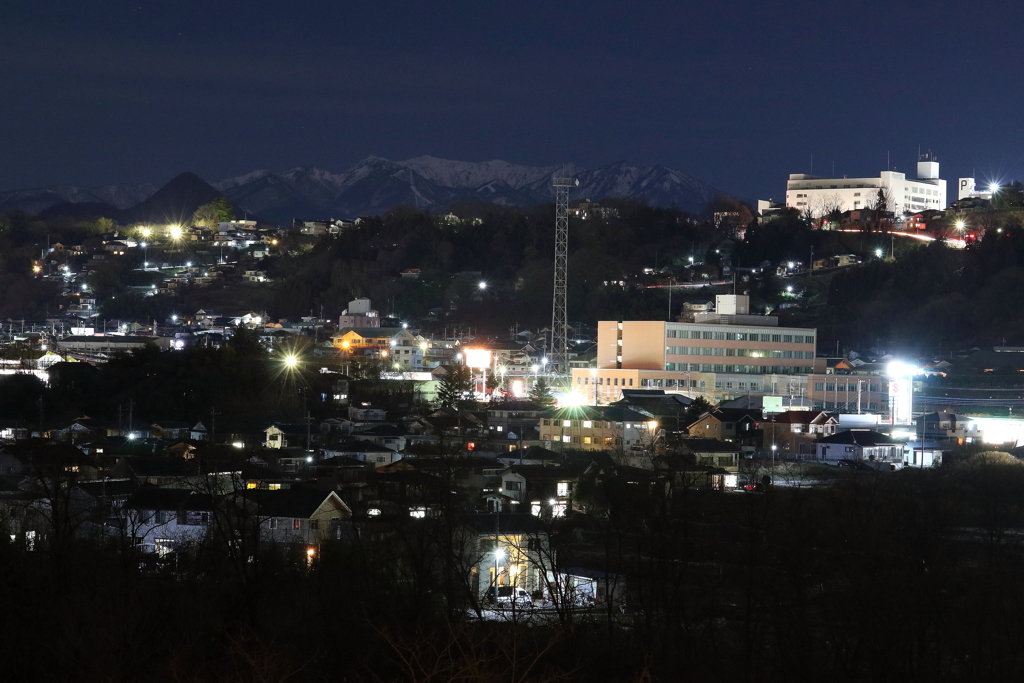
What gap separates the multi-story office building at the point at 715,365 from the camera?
72.8 ft

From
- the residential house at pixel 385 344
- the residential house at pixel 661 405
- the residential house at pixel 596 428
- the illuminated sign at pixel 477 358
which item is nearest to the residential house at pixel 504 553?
the residential house at pixel 596 428

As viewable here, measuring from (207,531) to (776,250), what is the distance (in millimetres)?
30912

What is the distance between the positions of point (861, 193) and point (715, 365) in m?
28.0


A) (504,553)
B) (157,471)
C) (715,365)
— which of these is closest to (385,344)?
(715,365)

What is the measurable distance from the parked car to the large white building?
1564 inches

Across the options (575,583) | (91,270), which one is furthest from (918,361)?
(91,270)

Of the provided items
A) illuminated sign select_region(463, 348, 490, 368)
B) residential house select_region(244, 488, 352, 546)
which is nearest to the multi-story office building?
illuminated sign select_region(463, 348, 490, 368)

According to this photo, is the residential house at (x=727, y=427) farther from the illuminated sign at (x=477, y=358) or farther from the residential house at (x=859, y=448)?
the illuminated sign at (x=477, y=358)

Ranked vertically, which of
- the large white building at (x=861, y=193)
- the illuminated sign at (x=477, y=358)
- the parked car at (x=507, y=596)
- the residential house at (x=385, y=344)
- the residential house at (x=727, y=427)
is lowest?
the parked car at (x=507, y=596)

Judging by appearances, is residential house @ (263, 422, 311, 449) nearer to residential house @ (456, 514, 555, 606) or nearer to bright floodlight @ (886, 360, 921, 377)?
residential house @ (456, 514, 555, 606)

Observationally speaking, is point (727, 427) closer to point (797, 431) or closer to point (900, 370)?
point (797, 431)

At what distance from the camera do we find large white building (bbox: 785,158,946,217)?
49031mm

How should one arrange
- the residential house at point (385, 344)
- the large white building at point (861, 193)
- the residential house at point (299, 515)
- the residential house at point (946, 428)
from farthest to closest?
1. the large white building at point (861, 193)
2. the residential house at point (385, 344)
3. the residential house at point (946, 428)
4. the residential house at point (299, 515)

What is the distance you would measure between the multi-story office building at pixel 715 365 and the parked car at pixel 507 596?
12.9 metres
